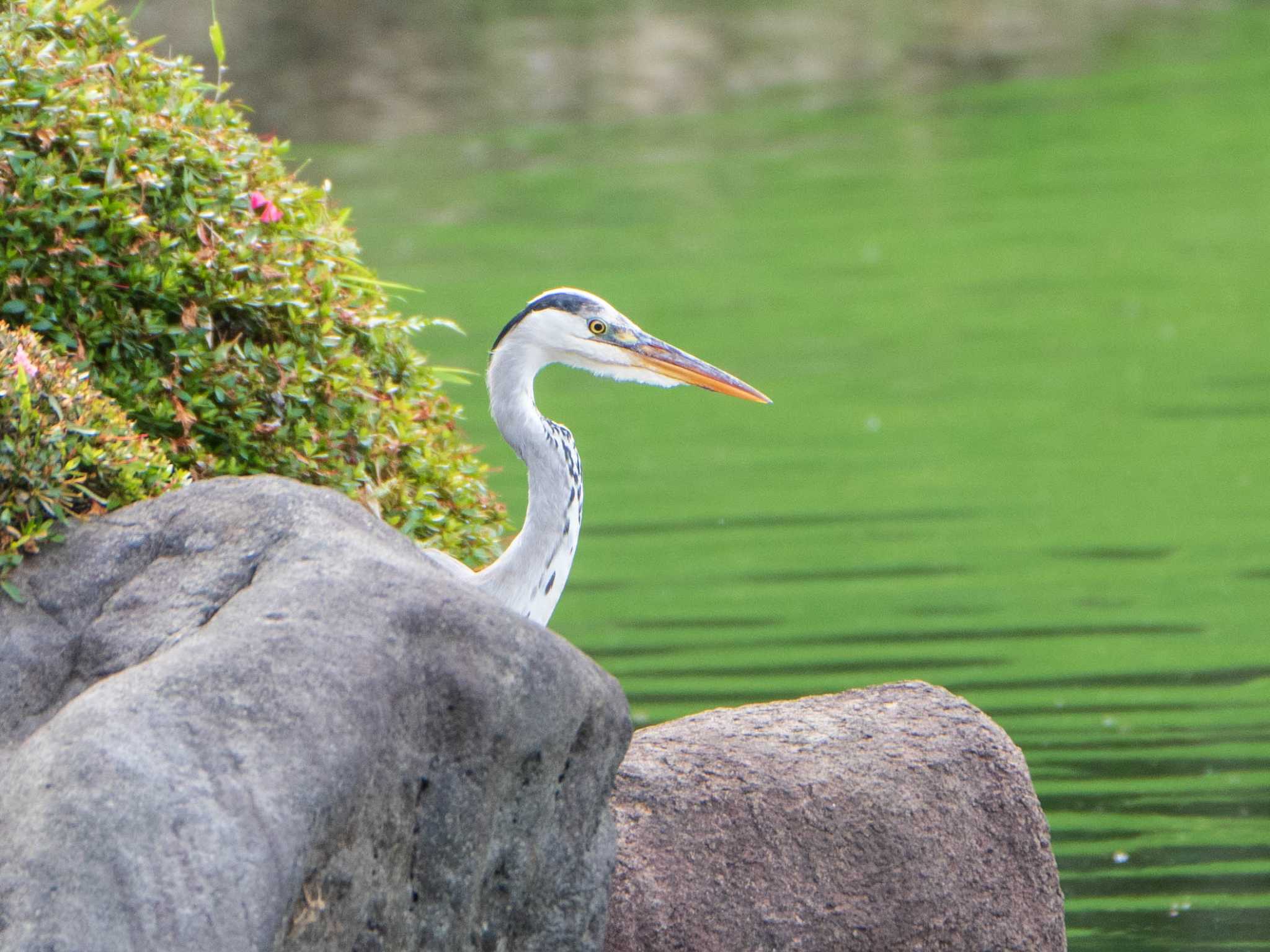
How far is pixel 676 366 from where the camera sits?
5.83 meters

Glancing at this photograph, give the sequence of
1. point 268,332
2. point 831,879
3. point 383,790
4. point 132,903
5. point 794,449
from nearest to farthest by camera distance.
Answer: point 132,903
point 383,790
point 831,879
point 268,332
point 794,449

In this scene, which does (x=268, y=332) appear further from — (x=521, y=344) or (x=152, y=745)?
(x=152, y=745)

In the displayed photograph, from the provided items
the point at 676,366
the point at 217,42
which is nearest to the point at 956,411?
the point at 676,366

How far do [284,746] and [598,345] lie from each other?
213cm

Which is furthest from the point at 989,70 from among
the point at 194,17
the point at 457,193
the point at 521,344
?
the point at 521,344

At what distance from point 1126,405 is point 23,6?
9958 millimetres

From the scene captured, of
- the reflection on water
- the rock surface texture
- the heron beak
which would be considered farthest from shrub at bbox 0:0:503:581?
the reflection on water

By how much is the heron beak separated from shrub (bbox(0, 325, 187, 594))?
4.80 feet

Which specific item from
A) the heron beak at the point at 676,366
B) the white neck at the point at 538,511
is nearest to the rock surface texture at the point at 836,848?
the white neck at the point at 538,511

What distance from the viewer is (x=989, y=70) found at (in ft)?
96.5

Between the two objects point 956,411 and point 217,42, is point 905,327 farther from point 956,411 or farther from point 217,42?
point 217,42

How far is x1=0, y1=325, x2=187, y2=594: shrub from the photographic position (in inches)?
177

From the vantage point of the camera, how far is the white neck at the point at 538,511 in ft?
17.7

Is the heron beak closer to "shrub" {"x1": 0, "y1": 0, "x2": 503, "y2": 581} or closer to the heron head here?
Result: the heron head
